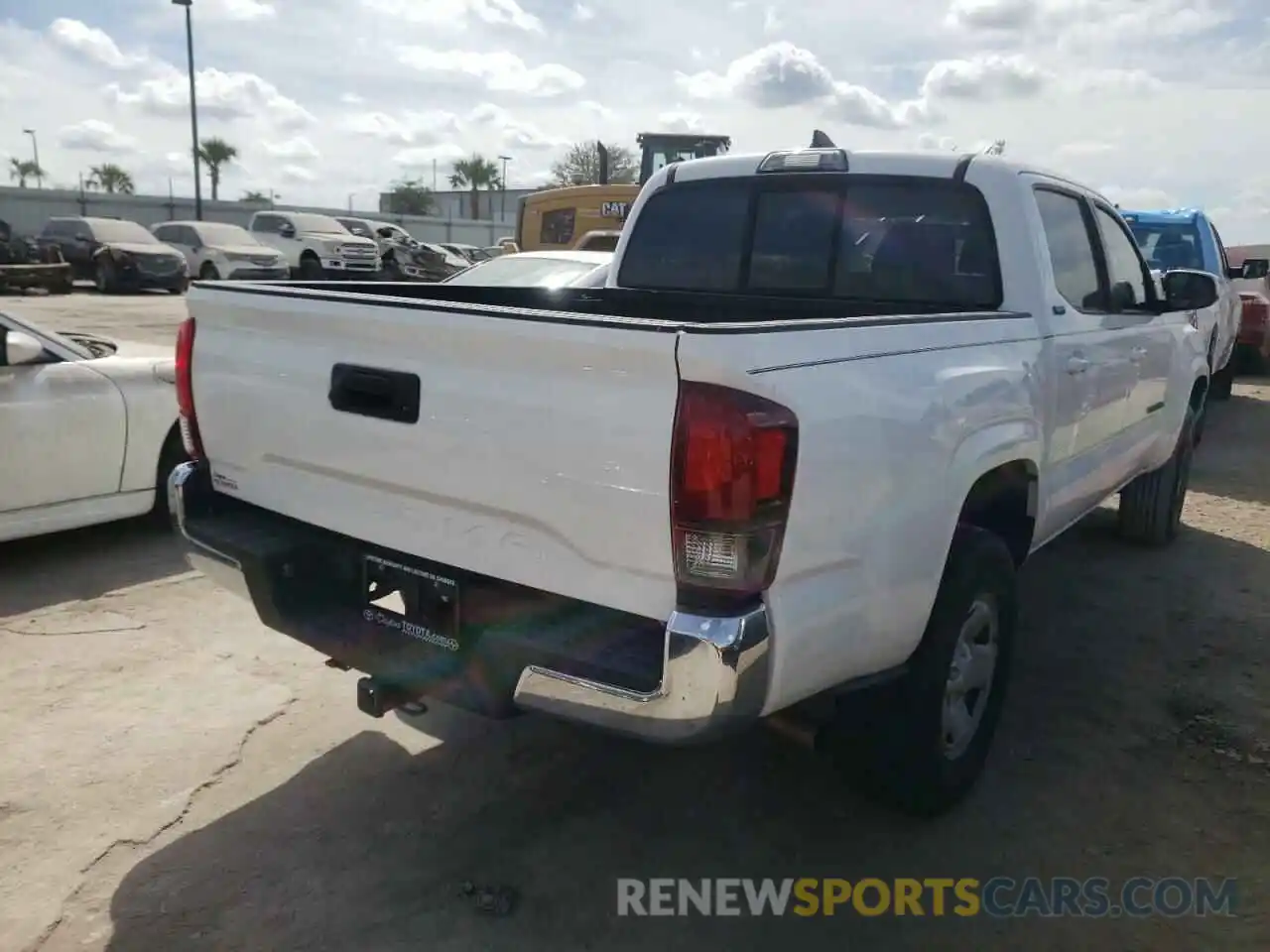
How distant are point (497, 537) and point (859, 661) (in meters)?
0.94

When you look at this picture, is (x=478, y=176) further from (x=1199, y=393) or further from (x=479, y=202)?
(x=1199, y=393)

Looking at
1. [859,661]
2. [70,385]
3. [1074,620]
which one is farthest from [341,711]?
[1074,620]

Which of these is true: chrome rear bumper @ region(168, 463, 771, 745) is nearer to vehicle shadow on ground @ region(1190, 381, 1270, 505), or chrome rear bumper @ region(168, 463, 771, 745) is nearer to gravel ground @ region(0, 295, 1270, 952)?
gravel ground @ region(0, 295, 1270, 952)

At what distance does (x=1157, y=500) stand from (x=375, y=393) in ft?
16.4

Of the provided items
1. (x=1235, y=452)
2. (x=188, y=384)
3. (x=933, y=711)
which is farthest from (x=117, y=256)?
(x=933, y=711)

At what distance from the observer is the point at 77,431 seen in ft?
16.5

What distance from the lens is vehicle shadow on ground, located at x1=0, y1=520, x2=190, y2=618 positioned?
15.7 feet

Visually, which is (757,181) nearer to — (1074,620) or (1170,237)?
(1074,620)

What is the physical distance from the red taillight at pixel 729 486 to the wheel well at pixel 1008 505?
3.60ft

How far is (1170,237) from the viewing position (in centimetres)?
1047

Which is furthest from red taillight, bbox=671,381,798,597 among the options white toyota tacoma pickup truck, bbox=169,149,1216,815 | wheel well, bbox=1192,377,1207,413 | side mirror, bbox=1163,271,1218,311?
wheel well, bbox=1192,377,1207,413

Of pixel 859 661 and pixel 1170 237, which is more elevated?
pixel 1170 237

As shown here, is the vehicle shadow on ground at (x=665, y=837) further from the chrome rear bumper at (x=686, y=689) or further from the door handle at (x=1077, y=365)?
the door handle at (x=1077, y=365)

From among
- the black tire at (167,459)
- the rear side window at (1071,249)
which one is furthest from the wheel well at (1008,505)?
the black tire at (167,459)
